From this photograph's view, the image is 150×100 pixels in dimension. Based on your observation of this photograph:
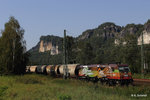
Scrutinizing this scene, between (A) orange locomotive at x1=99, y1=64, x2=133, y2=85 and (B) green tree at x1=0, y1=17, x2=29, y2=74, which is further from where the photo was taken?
(B) green tree at x1=0, y1=17, x2=29, y2=74

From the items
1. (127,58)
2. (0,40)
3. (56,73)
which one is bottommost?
(56,73)

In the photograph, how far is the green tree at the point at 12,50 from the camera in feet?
147

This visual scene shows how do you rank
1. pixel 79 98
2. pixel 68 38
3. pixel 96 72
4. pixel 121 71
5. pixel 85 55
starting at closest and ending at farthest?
pixel 79 98
pixel 121 71
pixel 96 72
pixel 68 38
pixel 85 55

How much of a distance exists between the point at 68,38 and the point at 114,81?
181ft

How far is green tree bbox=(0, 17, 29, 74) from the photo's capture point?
4469 centimetres

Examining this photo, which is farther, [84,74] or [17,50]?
[17,50]

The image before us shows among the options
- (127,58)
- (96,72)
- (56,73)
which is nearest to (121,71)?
(96,72)

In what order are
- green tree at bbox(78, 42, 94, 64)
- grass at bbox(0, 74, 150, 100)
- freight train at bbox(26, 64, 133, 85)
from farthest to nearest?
green tree at bbox(78, 42, 94, 64), freight train at bbox(26, 64, 133, 85), grass at bbox(0, 74, 150, 100)

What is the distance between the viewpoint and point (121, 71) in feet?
79.7

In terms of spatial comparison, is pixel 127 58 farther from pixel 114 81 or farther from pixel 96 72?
pixel 114 81

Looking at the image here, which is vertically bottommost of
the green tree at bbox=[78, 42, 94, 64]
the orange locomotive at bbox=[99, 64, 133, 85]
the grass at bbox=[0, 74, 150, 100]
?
the grass at bbox=[0, 74, 150, 100]

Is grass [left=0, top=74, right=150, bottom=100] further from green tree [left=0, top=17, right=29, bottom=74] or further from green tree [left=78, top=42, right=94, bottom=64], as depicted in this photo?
green tree [left=78, top=42, right=94, bottom=64]

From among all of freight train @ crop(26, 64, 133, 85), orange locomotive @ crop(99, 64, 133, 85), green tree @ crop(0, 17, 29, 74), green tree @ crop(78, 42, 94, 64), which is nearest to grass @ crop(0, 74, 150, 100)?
orange locomotive @ crop(99, 64, 133, 85)

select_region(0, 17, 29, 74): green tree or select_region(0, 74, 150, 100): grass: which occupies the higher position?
select_region(0, 17, 29, 74): green tree
